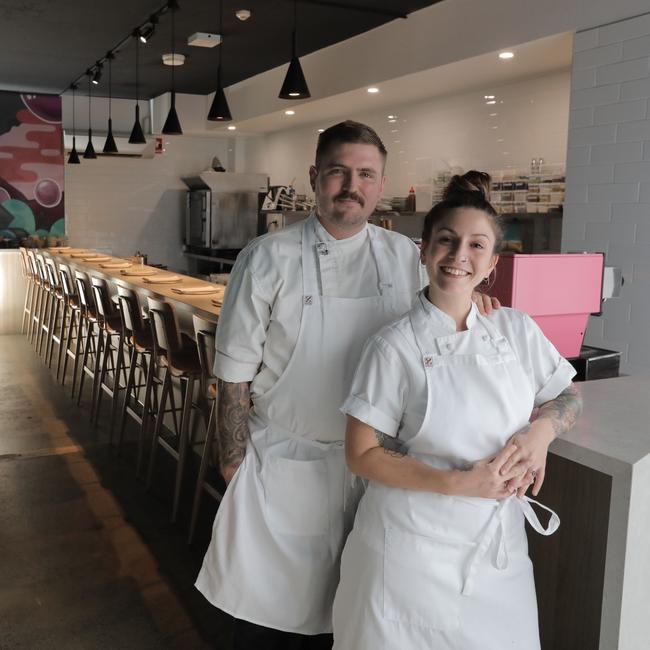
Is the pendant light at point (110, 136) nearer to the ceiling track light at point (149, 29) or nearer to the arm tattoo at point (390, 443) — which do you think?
the ceiling track light at point (149, 29)

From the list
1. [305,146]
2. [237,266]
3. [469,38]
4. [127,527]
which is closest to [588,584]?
[237,266]

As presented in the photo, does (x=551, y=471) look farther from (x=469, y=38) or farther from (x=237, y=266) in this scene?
(x=469, y=38)

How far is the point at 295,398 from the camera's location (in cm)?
196

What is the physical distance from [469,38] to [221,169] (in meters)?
5.99

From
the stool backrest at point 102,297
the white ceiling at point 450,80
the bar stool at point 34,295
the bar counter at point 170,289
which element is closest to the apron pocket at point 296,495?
the bar counter at point 170,289

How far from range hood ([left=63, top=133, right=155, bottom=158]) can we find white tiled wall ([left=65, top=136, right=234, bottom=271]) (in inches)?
8.5

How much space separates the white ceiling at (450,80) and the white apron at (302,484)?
3.55m

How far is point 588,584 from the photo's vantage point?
1.79 meters

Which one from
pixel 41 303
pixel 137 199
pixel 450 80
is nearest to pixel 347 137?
pixel 450 80

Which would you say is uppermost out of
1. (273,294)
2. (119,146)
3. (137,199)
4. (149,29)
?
(149,29)

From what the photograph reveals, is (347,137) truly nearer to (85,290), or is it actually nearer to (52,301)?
(85,290)

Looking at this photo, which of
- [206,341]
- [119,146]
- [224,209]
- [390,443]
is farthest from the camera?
[119,146]

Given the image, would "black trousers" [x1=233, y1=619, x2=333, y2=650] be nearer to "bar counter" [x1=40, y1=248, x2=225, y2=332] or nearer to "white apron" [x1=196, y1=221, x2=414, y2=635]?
"white apron" [x1=196, y1=221, x2=414, y2=635]

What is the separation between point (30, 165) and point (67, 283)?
3710 mm
